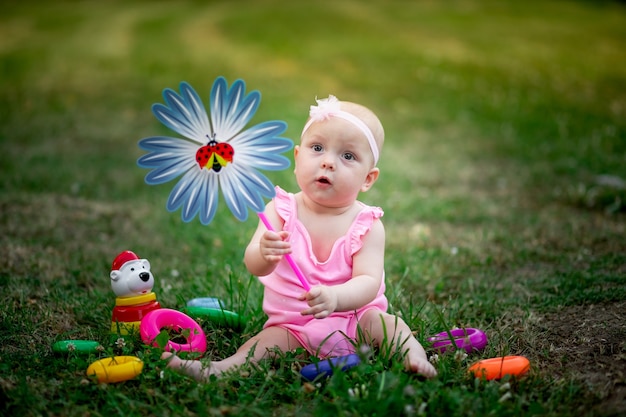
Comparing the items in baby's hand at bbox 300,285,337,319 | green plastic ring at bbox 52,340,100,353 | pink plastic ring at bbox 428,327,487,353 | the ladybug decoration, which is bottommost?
green plastic ring at bbox 52,340,100,353

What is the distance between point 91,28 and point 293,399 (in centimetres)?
1716

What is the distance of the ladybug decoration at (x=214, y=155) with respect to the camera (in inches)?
104

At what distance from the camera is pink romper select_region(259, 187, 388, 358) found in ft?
9.18

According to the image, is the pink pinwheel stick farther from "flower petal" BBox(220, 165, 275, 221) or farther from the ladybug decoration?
the ladybug decoration

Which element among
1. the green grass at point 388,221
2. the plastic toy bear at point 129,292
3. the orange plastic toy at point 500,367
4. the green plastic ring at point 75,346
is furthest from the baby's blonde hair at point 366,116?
the green plastic ring at point 75,346

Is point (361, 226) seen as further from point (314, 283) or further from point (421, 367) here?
point (421, 367)

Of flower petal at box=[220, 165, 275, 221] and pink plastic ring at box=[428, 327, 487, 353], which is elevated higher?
flower petal at box=[220, 165, 275, 221]

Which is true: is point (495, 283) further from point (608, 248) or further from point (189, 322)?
point (189, 322)

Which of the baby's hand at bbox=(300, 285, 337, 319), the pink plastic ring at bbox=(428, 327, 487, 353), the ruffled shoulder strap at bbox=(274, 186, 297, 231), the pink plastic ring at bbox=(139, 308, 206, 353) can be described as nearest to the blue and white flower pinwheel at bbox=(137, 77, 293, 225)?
the ruffled shoulder strap at bbox=(274, 186, 297, 231)

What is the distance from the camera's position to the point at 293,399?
8.11 ft

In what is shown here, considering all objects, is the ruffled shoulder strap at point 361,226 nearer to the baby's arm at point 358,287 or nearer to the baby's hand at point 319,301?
the baby's arm at point 358,287

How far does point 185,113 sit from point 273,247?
0.65m

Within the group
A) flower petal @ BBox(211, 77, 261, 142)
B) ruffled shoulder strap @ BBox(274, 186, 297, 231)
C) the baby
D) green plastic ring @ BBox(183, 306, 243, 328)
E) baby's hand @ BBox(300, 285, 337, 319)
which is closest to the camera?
baby's hand @ BBox(300, 285, 337, 319)

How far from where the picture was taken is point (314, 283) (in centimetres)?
284
